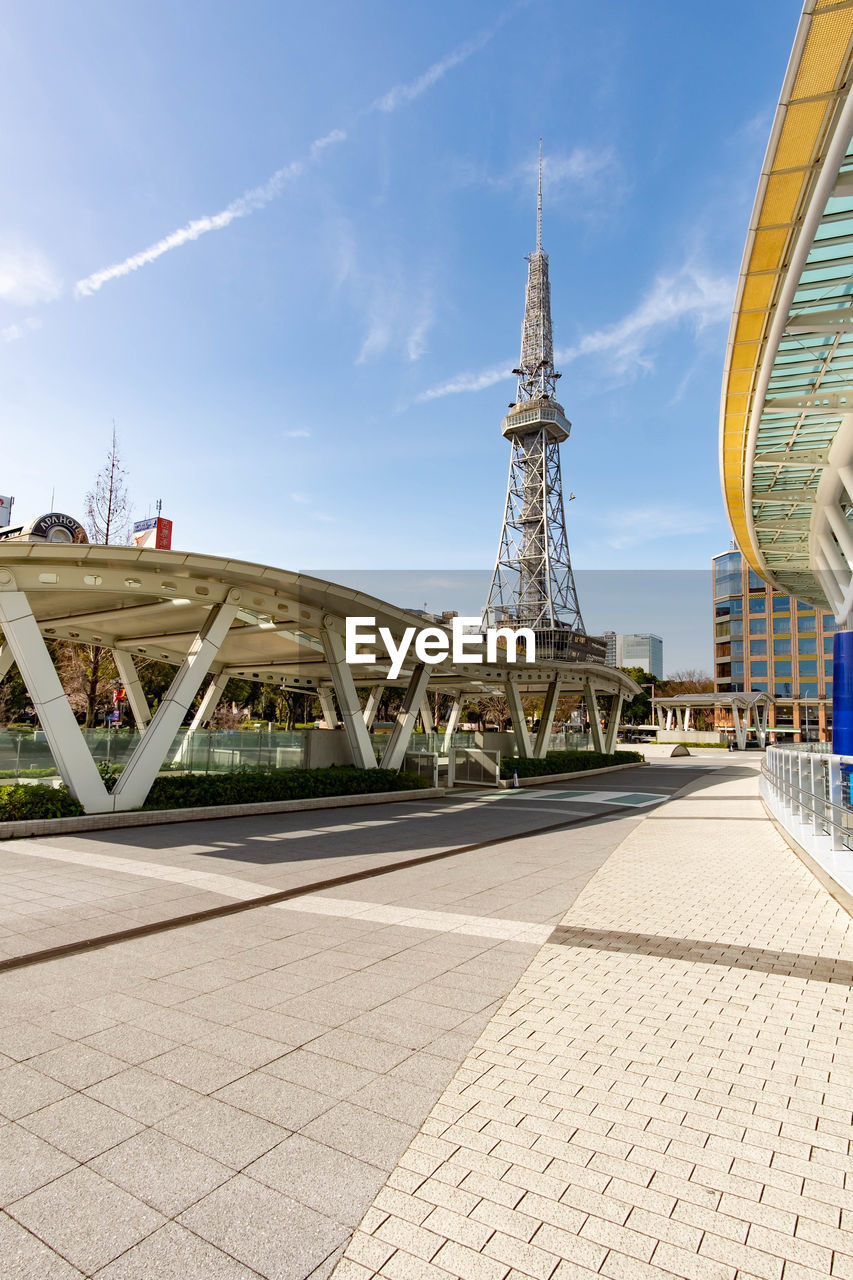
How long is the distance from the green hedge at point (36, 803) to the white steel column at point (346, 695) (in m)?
8.31

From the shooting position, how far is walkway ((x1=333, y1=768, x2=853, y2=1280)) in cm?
292

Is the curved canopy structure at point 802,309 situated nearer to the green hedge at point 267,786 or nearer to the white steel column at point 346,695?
the white steel column at point 346,695

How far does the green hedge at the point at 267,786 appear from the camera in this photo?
16000 millimetres

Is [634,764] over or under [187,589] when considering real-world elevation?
under

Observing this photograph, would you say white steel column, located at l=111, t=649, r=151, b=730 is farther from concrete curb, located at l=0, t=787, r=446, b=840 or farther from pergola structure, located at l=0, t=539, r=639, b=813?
concrete curb, located at l=0, t=787, r=446, b=840

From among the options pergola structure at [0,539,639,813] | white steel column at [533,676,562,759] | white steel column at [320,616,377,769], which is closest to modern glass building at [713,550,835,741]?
white steel column at [533,676,562,759]

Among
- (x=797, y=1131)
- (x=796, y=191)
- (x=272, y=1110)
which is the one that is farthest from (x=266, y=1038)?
(x=796, y=191)

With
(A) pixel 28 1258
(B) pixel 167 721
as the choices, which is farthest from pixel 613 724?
(A) pixel 28 1258

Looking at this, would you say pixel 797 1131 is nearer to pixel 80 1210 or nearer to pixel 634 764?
pixel 80 1210

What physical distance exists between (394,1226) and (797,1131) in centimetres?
224

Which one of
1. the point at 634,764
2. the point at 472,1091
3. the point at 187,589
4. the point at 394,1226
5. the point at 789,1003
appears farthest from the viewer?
the point at 634,764

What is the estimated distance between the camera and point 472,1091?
14.0ft

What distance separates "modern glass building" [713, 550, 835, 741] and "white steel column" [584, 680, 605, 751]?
56.4m

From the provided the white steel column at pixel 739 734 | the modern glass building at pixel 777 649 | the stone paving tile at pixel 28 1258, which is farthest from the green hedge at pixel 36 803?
the modern glass building at pixel 777 649
